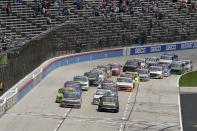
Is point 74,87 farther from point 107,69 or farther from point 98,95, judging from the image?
point 107,69

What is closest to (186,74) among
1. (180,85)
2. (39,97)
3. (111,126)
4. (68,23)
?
(180,85)

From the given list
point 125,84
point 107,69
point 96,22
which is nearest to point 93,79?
point 125,84

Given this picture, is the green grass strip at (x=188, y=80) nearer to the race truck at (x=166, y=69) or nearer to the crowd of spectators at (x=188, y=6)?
the race truck at (x=166, y=69)

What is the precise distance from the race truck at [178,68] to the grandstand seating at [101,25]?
1156 cm

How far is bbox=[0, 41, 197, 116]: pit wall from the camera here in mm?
45812

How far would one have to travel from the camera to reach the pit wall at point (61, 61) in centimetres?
4581

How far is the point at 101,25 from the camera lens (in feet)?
267

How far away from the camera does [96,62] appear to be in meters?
76.9

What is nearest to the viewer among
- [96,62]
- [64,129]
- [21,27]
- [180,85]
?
[64,129]

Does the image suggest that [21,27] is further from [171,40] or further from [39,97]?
[171,40]

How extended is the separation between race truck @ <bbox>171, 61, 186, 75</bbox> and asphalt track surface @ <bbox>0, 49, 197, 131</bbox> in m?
10.1

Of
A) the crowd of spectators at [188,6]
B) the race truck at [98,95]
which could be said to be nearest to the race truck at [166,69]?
the race truck at [98,95]

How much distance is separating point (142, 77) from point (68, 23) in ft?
45.9

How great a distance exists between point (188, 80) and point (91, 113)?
2364 cm
